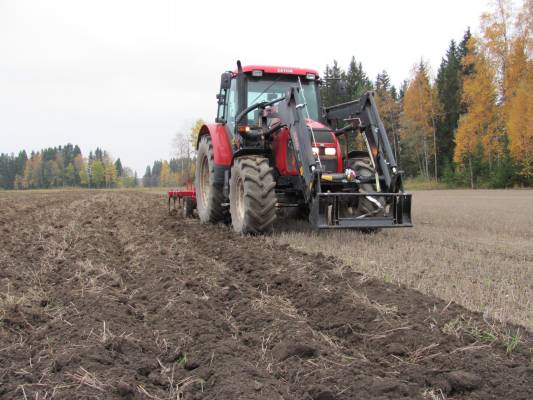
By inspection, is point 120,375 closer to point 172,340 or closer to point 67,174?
point 172,340

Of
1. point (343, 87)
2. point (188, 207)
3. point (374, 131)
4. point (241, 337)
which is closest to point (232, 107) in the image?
point (343, 87)

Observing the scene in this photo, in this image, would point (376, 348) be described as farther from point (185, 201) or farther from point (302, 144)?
point (185, 201)

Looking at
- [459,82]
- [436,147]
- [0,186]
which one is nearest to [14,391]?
[436,147]

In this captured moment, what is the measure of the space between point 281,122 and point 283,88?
1.37 m

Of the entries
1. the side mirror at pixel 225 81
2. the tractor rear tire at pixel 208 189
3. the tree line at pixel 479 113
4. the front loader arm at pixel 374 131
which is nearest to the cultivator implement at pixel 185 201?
the tractor rear tire at pixel 208 189

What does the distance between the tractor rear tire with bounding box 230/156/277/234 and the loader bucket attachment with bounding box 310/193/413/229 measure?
770mm

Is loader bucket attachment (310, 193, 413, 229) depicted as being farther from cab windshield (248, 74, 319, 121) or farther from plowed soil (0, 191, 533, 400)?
cab windshield (248, 74, 319, 121)

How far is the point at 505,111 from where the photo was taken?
101ft

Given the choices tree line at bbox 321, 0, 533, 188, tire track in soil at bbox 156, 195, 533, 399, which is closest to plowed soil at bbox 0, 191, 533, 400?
tire track in soil at bbox 156, 195, 533, 399

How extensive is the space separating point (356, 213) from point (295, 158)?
49.5 inches

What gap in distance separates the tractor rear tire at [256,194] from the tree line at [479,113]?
72.5ft

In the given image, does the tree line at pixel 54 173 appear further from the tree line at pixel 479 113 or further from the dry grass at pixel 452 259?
the dry grass at pixel 452 259

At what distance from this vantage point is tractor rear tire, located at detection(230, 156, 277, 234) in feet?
24.3

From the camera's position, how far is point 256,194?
7.39 metres
